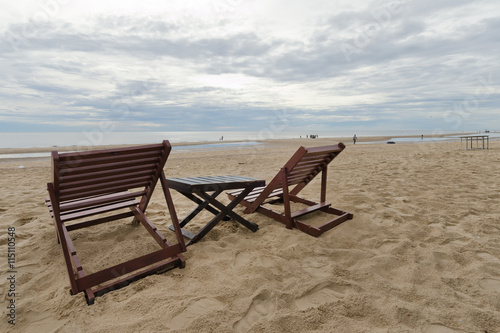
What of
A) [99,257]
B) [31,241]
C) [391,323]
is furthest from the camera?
[31,241]

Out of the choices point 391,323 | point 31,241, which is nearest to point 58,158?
point 31,241

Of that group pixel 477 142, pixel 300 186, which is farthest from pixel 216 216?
pixel 477 142

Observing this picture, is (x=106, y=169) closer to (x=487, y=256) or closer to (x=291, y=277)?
(x=291, y=277)

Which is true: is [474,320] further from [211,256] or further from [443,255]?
[211,256]

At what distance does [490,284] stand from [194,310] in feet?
8.12

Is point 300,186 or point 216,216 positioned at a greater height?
point 300,186

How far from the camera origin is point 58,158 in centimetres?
227

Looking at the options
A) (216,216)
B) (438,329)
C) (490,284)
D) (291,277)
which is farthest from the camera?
(216,216)

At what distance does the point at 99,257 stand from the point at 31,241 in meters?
1.10

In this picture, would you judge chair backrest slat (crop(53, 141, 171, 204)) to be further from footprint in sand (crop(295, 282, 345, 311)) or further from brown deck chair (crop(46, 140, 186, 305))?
footprint in sand (crop(295, 282, 345, 311))

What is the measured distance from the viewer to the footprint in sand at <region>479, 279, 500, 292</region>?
94.3 inches

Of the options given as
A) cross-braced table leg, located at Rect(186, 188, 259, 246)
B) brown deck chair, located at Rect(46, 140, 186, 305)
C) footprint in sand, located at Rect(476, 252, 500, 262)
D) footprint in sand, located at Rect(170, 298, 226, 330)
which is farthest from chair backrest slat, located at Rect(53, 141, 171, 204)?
footprint in sand, located at Rect(476, 252, 500, 262)

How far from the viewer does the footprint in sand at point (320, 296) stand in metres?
2.23

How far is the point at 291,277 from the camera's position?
8.49 feet
